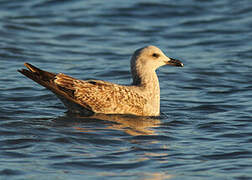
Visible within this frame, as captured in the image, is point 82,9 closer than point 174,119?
No

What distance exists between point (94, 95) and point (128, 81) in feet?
10.8

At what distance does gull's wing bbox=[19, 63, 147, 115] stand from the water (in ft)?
0.62

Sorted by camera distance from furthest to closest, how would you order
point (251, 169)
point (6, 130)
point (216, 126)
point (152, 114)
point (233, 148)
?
point (152, 114), point (216, 126), point (6, 130), point (233, 148), point (251, 169)

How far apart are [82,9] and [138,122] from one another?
10.1m

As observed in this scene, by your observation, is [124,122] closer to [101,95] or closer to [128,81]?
[101,95]

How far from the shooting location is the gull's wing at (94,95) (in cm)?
941

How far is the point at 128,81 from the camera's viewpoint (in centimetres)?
1277

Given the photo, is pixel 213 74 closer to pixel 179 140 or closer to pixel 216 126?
pixel 216 126

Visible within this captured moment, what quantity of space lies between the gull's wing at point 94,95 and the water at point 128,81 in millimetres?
189

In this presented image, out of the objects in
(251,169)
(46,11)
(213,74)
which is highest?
(46,11)

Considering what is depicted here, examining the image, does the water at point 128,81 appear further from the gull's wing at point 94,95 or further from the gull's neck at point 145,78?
the gull's neck at point 145,78

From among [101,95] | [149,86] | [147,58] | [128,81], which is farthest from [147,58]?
[128,81]

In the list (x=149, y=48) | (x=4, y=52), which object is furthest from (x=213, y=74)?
(x=4, y=52)

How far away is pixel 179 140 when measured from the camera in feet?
27.6
